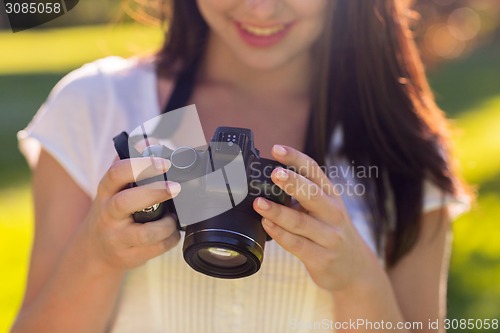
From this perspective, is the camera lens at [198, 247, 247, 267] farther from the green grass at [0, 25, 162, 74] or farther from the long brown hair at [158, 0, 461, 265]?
the green grass at [0, 25, 162, 74]

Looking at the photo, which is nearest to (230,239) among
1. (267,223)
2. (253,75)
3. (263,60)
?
(267,223)

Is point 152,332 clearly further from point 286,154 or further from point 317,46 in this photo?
point 317,46

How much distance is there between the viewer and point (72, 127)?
50.7 inches

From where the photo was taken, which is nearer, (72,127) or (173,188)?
(173,188)

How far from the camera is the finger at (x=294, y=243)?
3.24 feet

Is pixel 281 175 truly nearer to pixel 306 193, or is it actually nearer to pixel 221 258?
pixel 306 193

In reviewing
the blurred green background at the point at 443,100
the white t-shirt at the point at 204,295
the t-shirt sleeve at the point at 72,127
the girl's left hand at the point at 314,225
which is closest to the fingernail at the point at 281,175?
the girl's left hand at the point at 314,225

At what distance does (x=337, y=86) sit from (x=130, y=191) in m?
0.55

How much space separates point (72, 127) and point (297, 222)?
486 millimetres

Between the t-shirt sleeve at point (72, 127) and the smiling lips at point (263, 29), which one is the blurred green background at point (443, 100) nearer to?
the t-shirt sleeve at point (72, 127)

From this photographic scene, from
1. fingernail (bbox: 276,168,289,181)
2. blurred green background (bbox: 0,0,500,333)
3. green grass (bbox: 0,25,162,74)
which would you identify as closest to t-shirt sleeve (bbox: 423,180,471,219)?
blurred green background (bbox: 0,0,500,333)

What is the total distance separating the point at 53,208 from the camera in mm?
1237

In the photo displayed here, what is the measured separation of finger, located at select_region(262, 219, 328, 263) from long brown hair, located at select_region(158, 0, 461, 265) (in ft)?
0.99

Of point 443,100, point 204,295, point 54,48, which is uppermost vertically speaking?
point 204,295
